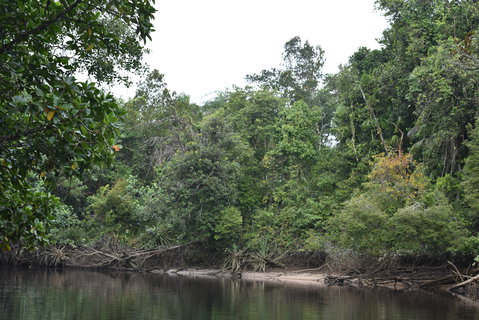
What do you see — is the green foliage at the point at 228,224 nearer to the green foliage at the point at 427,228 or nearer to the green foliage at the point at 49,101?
the green foliage at the point at 427,228

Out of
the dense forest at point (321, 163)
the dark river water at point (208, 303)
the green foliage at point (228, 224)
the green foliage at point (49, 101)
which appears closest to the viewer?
the green foliage at point (49, 101)

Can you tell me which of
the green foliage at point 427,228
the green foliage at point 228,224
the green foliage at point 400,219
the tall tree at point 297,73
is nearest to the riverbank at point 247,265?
the green foliage at point 400,219

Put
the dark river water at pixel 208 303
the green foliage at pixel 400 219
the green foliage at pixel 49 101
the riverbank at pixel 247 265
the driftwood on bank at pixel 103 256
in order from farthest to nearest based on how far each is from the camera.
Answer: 1. the driftwood on bank at pixel 103 256
2. the riverbank at pixel 247 265
3. the green foliage at pixel 400 219
4. the dark river water at pixel 208 303
5. the green foliage at pixel 49 101

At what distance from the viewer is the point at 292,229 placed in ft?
99.2

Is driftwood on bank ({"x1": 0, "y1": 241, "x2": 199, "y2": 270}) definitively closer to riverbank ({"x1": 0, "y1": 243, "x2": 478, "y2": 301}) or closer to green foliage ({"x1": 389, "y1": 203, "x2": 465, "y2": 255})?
riverbank ({"x1": 0, "y1": 243, "x2": 478, "y2": 301})

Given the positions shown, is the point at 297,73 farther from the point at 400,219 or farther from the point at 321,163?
the point at 400,219

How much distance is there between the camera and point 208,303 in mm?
16219

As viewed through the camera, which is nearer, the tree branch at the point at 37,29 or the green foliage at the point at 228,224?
the tree branch at the point at 37,29

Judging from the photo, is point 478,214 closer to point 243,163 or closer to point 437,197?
point 437,197

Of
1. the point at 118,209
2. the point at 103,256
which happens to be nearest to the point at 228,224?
the point at 118,209

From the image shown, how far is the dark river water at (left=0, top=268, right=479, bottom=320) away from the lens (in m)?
13.5

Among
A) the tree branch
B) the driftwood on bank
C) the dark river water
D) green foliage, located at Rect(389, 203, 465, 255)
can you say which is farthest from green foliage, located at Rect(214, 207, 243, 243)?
the tree branch

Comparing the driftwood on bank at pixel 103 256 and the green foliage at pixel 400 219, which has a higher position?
the green foliage at pixel 400 219

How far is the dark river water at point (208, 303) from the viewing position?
13.5 metres
